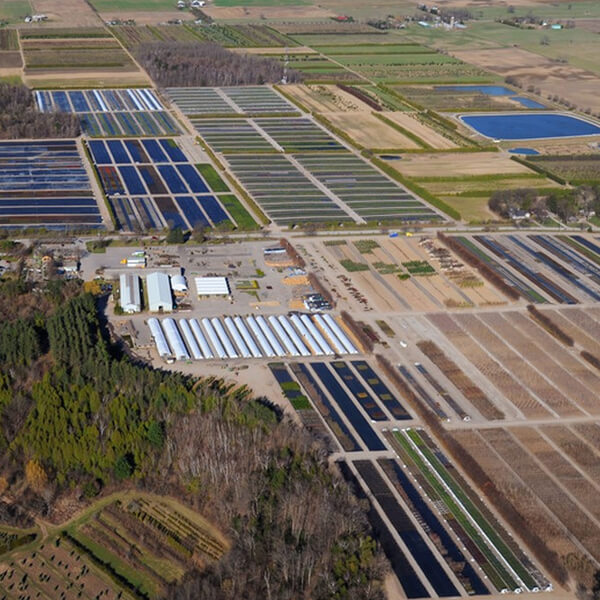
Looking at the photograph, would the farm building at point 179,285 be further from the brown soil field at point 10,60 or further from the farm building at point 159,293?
the brown soil field at point 10,60

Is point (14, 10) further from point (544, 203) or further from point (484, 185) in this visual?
point (544, 203)

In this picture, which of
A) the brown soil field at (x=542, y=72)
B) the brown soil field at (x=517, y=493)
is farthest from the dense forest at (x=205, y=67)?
the brown soil field at (x=517, y=493)

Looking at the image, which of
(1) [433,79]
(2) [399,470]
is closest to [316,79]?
(1) [433,79]

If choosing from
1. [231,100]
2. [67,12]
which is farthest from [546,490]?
[67,12]

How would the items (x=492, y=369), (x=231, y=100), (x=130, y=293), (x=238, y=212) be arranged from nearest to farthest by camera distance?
(x=492, y=369), (x=130, y=293), (x=238, y=212), (x=231, y=100)

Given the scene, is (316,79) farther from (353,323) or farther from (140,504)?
(140,504)

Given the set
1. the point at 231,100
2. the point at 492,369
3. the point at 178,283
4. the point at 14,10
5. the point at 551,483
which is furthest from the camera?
the point at 14,10
